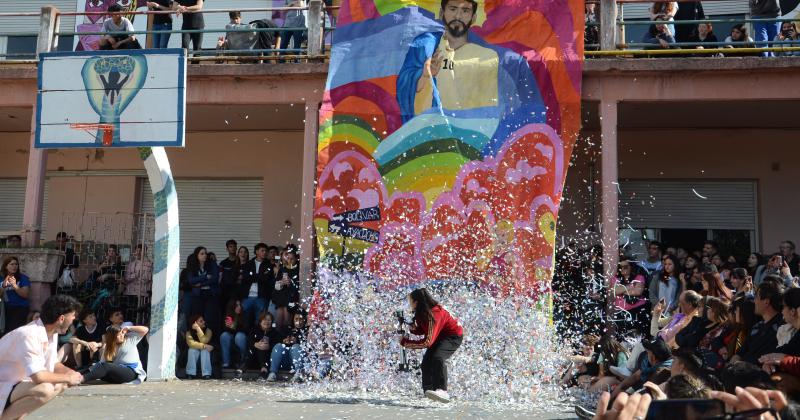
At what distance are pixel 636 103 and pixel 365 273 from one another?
4.97m

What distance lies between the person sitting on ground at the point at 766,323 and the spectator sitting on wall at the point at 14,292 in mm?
10125

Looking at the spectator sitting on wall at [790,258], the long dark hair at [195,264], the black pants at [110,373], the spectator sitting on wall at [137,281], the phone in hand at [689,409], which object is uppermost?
the spectator sitting on wall at [790,258]

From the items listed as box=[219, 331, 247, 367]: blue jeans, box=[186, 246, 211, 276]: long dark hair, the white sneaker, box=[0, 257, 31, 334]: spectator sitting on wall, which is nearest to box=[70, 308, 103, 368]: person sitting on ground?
box=[0, 257, 31, 334]: spectator sitting on wall

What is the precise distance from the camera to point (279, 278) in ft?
40.4

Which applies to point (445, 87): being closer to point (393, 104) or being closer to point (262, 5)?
point (393, 104)

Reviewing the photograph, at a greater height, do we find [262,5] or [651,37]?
[262,5]

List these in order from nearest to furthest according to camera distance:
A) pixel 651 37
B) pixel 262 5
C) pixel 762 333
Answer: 1. pixel 762 333
2. pixel 651 37
3. pixel 262 5

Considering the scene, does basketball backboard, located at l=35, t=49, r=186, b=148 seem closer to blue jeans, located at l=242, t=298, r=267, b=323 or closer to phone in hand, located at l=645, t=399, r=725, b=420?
blue jeans, located at l=242, t=298, r=267, b=323

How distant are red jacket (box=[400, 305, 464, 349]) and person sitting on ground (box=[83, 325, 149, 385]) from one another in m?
3.56

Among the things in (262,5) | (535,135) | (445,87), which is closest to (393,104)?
(445,87)

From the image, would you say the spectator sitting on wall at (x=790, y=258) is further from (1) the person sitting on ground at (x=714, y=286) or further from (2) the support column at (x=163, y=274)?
(2) the support column at (x=163, y=274)

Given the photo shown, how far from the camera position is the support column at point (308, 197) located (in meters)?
12.3

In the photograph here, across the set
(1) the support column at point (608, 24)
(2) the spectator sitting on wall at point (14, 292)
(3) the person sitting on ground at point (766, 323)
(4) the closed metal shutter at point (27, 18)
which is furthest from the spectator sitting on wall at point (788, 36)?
(4) the closed metal shutter at point (27, 18)

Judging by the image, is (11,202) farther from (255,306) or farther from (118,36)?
(255,306)
